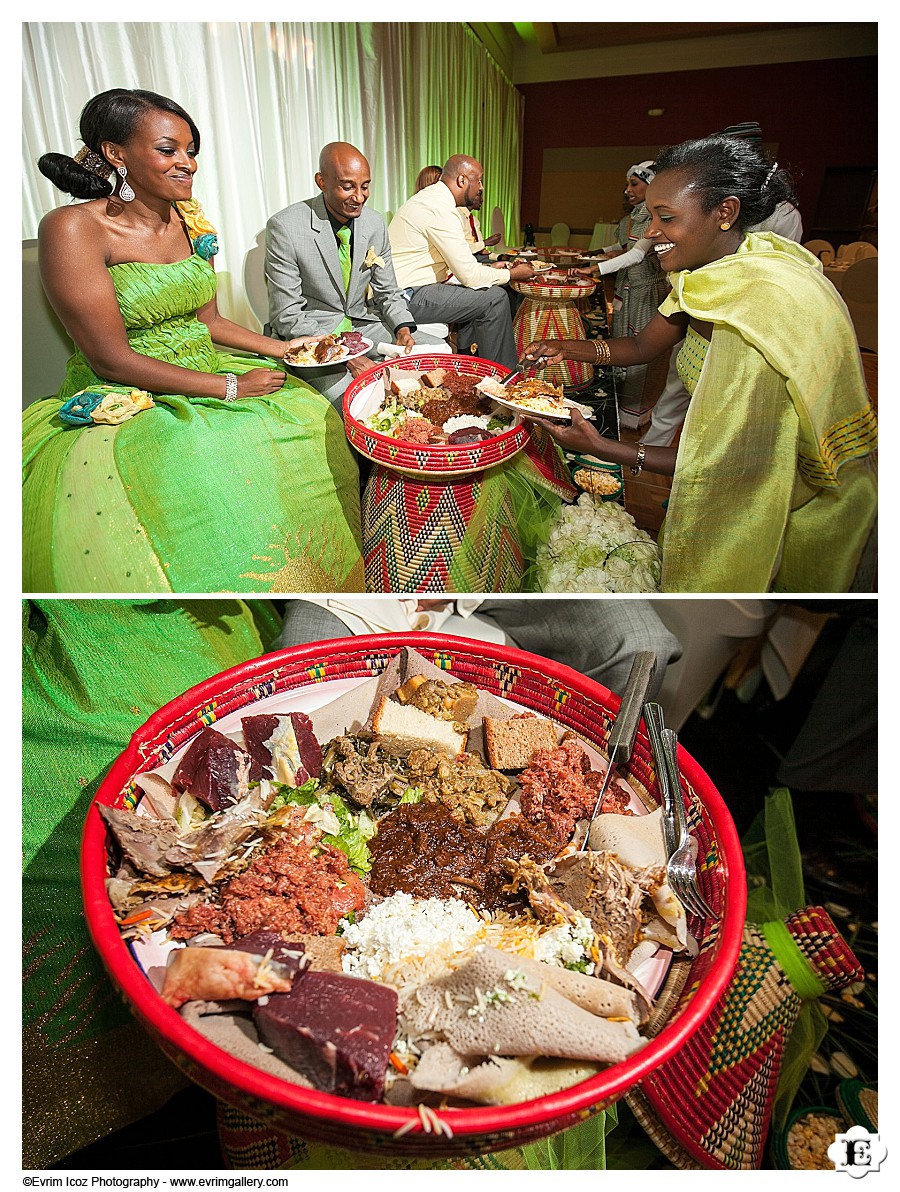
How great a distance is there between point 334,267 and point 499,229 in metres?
0.40

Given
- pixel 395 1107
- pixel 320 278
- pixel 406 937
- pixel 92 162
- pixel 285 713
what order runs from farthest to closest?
pixel 320 278
pixel 285 713
pixel 92 162
pixel 406 937
pixel 395 1107

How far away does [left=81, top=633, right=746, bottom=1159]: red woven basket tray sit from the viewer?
915 mm

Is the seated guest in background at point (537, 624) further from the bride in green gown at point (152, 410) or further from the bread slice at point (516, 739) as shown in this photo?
the bread slice at point (516, 739)

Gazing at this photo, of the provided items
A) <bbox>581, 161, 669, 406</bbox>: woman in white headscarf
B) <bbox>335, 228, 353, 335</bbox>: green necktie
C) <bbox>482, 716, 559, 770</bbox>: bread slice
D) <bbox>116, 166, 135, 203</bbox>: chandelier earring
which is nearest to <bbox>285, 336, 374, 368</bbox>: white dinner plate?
<bbox>335, 228, 353, 335</bbox>: green necktie

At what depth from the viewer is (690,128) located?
1509 millimetres

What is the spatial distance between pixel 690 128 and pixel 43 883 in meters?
2.15

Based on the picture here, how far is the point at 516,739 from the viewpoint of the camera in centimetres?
152

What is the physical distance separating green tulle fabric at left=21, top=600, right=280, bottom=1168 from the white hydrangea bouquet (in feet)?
2.99

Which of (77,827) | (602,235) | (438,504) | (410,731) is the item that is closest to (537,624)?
(438,504)

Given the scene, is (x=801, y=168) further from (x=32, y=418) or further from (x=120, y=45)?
(x=32, y=418)

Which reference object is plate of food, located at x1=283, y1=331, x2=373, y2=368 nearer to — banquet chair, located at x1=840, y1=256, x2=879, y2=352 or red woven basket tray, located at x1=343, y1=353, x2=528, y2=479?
red woven basket tray, located at x1=343, y1=353, x2=528, y2=479

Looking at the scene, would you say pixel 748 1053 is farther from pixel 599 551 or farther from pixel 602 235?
pixel 602 235

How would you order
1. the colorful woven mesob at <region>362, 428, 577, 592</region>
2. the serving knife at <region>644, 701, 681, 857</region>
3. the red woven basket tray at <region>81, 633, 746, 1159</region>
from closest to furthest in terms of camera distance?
the red woven basket tray at <region>81, 633, 746, 1159</region> → the serving knife at <region>644, 701, 681, 857</region> → the colorful woven mesob at <region>362, 428, 577, 592</region>

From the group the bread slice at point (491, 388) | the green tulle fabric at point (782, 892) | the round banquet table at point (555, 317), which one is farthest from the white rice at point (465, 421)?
the green tulle fabric at point (782, 892)
